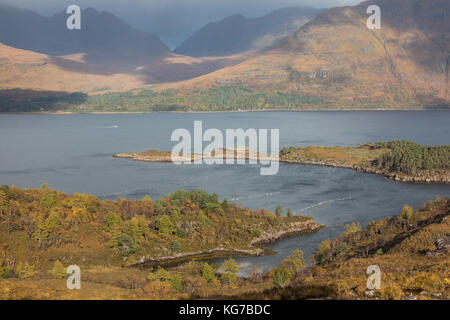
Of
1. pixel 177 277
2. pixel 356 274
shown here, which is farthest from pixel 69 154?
pixel 356 274

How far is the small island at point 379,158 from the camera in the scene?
8162 cm

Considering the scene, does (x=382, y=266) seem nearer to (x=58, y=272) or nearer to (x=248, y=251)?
(x=248, y=251)

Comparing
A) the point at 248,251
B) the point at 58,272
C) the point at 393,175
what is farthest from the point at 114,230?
the point at 393,175

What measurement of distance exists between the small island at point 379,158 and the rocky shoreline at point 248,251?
119 ft

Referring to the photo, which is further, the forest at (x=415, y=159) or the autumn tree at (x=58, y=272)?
the forest at (x=415, y=159)

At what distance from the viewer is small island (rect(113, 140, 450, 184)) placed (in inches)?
3214

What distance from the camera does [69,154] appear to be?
381ft

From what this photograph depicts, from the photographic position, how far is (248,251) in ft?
153

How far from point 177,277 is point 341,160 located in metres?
73.2

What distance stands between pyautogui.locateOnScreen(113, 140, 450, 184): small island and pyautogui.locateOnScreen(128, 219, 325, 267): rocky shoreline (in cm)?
3635

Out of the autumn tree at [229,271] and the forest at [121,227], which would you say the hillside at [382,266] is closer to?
the autumn tree at [229,271]

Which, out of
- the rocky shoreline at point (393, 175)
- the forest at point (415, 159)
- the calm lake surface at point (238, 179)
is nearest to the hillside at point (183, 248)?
the calm lake surface at point (238, 179)

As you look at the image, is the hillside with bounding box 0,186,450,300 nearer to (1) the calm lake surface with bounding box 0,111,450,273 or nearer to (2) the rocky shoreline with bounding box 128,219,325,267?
(2) the rocky shoreline with bounding box 128,219,325,267

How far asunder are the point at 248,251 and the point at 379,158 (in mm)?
57719
